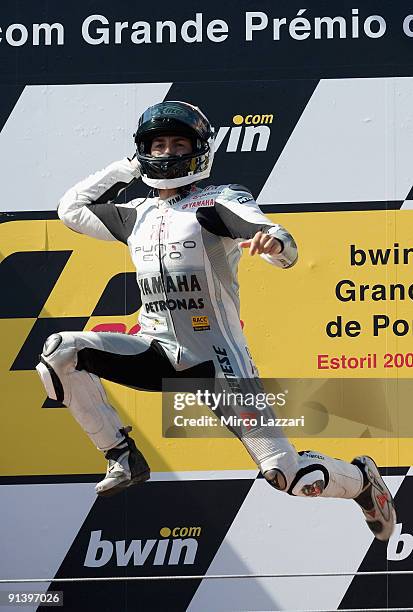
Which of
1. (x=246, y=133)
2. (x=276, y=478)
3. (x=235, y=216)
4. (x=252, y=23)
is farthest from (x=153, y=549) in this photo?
(x=252, y=23)

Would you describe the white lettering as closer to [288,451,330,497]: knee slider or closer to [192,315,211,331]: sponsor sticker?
[192,315,211,331]: sponsor sticker

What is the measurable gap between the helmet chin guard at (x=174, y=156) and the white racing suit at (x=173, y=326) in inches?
2.4

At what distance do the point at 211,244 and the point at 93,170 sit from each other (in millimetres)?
472

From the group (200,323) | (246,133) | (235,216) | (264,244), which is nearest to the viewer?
(264,244)

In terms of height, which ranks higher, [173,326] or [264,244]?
[264,244]

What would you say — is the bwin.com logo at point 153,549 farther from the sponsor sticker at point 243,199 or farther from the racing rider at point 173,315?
the sponsor sticker at point 243,199

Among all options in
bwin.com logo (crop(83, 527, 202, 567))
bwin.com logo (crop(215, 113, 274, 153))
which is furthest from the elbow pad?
bwin.com logo (crop(83, 527, 202, 567))

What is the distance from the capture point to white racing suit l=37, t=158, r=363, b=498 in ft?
13.6

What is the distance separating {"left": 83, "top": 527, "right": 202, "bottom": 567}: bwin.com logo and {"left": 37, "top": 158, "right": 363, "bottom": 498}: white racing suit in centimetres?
31

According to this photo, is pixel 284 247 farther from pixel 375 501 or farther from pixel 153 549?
pixel 153 549

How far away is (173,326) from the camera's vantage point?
4207mm

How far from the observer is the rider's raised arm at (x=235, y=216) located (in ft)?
13.2

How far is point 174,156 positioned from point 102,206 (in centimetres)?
30

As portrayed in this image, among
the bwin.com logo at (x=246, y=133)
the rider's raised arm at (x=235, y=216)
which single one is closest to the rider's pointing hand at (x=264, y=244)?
the rider's raised arm at (x=235, y=216)
